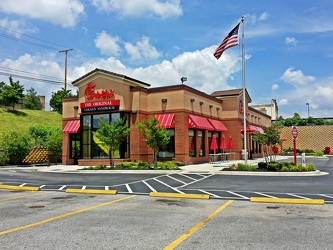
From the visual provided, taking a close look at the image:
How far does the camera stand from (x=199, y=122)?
99.5 feet

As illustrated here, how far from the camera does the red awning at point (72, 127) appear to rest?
3209 centimetres

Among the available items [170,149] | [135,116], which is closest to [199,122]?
[170,149]

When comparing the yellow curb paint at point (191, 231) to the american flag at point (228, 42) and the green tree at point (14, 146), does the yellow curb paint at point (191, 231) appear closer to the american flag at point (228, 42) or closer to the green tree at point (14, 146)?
the american flag at point (228, 42)

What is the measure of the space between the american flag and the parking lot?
14848 millimetres

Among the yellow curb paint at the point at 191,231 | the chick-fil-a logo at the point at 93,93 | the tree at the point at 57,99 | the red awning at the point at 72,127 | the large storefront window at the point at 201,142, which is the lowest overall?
the yellow curb paint at the point at 191,231

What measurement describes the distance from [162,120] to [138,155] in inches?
147

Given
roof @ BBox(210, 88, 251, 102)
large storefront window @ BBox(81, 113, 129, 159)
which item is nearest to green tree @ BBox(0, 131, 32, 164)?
large storefront window @ BBox(81, 113, 129, 159)

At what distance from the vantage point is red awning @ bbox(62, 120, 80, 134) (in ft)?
105

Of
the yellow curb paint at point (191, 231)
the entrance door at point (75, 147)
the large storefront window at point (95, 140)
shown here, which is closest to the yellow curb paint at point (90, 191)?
the yellow curb paint at point (191, 231)

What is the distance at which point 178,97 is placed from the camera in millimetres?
29125

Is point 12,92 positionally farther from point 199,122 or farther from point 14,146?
point 199,122

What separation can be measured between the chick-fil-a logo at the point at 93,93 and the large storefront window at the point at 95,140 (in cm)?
169

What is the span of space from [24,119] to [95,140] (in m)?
48.1

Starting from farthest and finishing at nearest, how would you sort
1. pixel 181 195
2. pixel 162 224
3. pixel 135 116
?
pixel 135 116 → pixel 181 195 → pixel 162 224
